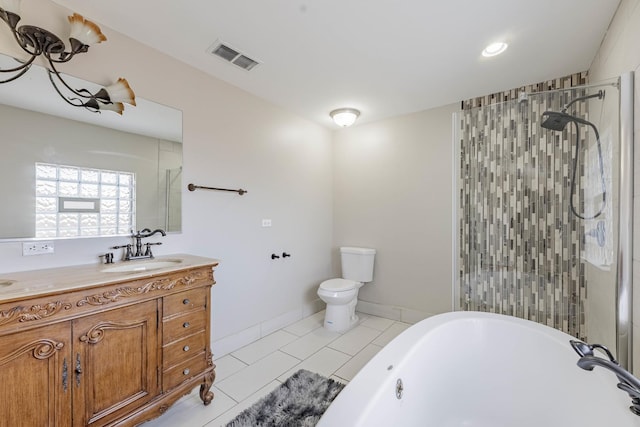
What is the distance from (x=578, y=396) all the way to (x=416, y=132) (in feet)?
8.19

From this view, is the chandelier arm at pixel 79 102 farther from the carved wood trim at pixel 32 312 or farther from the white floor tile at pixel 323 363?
the white floor tile at pixel 323 363

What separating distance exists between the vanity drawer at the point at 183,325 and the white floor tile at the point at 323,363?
763 millimetres

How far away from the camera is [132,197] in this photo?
184 cm

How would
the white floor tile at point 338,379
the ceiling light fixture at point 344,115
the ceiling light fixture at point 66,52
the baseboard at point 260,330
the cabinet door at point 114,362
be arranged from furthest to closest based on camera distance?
the ceiling light fixture at point 344,115
the baseboard at point 260,330
the white floor tile at point 338,379
the ceiling light fixture at point 66,52
the cabinet door at point 114,362

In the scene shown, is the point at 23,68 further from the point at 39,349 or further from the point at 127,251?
the point at 39,349

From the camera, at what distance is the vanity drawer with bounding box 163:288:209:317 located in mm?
1563

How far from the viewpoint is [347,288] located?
2865 mm

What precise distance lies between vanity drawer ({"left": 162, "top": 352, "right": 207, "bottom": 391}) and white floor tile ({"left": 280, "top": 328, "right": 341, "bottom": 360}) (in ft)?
2.86

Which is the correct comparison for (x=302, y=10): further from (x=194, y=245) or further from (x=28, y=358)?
(x=28, y=358)

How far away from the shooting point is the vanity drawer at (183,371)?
1550 millimetres

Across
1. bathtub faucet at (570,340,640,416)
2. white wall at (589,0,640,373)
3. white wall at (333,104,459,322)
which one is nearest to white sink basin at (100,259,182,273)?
bathtub faucet at (570,340,640,416)

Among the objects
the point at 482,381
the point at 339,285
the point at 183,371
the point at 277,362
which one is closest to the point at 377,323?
the point at 339,285

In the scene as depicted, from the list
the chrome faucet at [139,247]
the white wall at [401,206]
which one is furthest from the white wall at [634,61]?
the chrome faucet at [139,247]

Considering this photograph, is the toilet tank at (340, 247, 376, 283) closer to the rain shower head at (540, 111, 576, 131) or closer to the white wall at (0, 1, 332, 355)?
the white wall at (0, 1, 332, 355)
